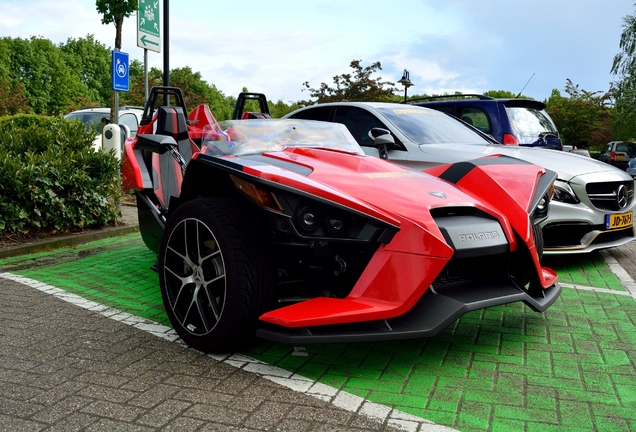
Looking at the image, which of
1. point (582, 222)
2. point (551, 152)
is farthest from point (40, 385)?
point (551, 152)

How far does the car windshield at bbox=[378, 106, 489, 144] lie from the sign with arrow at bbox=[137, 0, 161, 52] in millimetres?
6004

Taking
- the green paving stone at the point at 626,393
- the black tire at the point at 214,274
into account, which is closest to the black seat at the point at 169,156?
the black tire at the point at 214,274

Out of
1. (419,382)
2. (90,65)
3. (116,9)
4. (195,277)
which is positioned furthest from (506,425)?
(90,65)

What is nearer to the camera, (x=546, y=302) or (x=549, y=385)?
(x=549, y=385)

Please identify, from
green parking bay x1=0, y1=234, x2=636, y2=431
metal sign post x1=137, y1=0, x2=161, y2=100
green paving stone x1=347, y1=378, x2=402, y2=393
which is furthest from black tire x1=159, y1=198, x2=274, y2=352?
metal sign post x1=137, y1=0, x2=161, y2=100

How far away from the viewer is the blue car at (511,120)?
8.65m

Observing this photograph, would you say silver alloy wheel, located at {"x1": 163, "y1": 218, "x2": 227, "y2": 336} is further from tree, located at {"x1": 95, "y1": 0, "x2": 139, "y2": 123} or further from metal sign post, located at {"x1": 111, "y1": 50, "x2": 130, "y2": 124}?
tree, located at {"x1": 95, "y1": 0, "x2": 139, "y2": 123}

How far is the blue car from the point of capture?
8648 millimetres

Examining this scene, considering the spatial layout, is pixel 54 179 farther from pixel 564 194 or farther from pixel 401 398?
pixel 401 398

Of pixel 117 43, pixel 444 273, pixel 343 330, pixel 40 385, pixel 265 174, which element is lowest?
pixel 40 385

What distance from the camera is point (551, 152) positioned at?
289 inches

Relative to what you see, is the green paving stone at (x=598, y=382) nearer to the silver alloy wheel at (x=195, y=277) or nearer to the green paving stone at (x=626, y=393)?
the green paving stone at (x=626, y=393)

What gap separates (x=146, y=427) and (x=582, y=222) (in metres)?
4.96

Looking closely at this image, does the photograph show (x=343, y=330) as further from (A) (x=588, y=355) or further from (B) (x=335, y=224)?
(A) (x=588, y=355)
